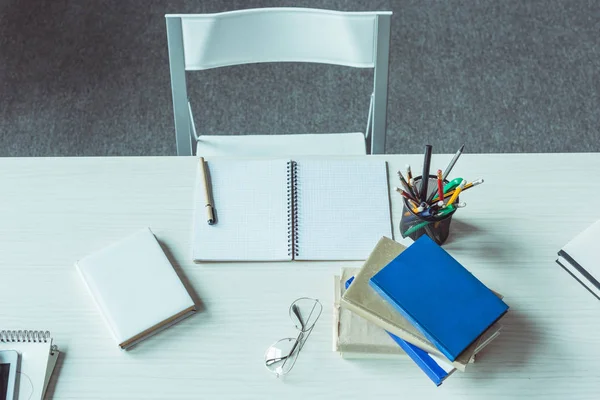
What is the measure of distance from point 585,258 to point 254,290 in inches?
19.1

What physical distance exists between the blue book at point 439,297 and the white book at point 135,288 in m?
0.29

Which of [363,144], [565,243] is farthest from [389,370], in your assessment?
[363,144]

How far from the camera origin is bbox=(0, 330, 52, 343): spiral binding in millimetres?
931

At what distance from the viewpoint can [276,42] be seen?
4.43ft

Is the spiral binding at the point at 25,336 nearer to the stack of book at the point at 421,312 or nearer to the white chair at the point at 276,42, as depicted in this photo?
the stack of book at the point at 421,312

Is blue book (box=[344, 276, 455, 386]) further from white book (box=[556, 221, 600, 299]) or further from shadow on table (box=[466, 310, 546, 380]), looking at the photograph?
white book (box=[556, 221, 600, 299])

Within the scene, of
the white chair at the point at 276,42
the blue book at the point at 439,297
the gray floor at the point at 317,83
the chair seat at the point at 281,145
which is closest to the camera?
the blue book at the point at 439,297

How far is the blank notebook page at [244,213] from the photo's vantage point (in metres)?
1.04

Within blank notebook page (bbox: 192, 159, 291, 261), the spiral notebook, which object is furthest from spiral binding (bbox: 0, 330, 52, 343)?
blank notebook page (bbox: 192, 159, 291, 261)

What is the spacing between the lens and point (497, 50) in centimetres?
236

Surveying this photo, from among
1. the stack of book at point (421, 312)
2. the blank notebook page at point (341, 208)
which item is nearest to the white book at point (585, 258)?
the stack of book at point (421, 312)

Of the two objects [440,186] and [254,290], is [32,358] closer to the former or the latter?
[254,290]

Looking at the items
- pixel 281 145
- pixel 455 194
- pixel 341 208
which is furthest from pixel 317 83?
pixel 455 194

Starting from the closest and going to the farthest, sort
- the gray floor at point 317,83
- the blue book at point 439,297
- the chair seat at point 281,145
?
1. the blue book at point 439,297
2. the chair seat at point 281,145
3. the gray floor at point 317,83
